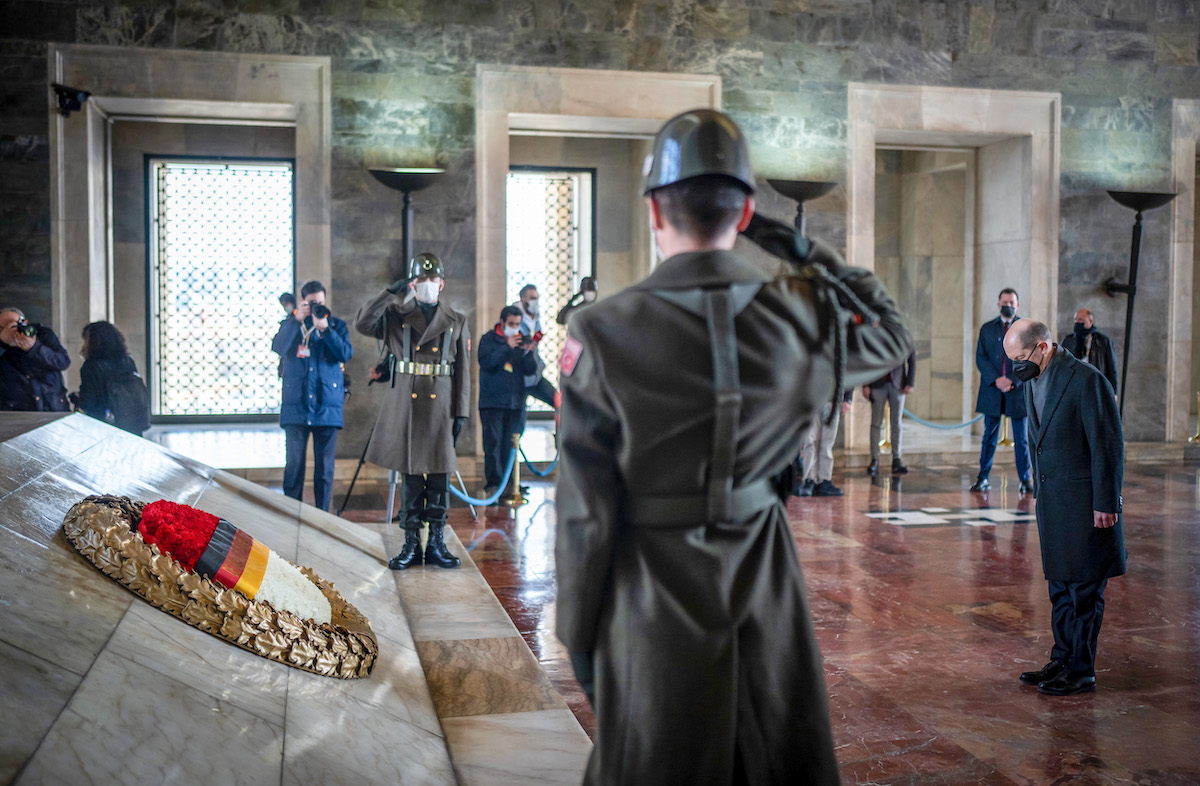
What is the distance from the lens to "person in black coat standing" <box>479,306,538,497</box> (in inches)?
345

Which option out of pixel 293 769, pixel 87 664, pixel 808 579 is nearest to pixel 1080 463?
pixel 808 579

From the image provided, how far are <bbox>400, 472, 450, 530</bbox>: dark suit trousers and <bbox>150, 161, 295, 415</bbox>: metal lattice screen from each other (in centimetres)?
942

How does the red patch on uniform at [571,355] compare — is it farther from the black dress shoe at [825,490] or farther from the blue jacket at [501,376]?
the black dress shoe at [825,490]

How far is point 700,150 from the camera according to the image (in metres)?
1.76

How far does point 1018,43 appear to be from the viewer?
11922mm

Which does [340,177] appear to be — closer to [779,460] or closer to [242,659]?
[242,659]

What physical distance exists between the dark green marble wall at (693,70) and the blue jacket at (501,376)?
195cm

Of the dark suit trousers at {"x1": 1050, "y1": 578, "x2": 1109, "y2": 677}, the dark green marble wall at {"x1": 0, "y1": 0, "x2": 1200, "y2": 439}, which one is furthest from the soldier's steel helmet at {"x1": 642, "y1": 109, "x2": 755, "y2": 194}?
the dark green marble wall at {"x1": 0, "y1": 0, "x2": 1200, "y2": 439}

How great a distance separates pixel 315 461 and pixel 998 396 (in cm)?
636

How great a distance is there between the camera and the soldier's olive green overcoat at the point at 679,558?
69.5 inches

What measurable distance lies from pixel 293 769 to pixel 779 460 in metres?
1.65

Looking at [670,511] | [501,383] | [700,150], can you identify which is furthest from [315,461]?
[700,150]

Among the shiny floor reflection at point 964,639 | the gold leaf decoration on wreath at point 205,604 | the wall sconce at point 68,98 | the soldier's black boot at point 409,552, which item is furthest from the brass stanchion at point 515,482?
the wall sconce at point 68,98

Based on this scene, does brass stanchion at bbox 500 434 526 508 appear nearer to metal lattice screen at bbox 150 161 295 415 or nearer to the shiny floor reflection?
the shiny floor reflection
